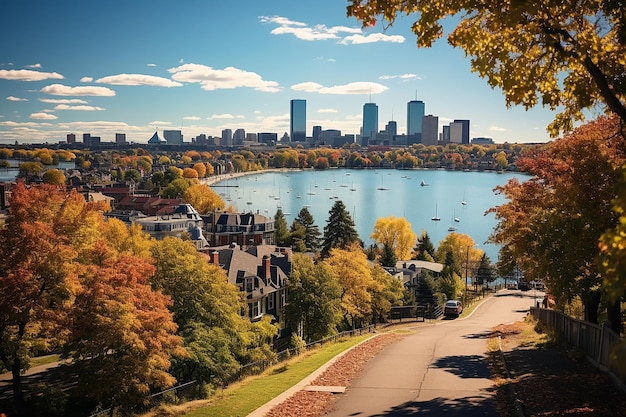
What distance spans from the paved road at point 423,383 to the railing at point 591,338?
3074mm

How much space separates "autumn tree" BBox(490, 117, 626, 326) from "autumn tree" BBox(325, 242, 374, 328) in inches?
1049

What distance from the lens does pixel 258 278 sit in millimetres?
50406

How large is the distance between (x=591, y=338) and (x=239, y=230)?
71.5 metres

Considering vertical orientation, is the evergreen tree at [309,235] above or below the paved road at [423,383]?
below

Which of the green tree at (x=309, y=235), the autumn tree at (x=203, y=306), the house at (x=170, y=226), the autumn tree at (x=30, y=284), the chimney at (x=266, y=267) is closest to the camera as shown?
the autumn tree at (x=30, y=284)

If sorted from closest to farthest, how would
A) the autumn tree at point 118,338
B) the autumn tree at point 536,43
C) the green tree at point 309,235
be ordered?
the autumn tree at point 536,43 < the autumn tree at point 118,338 < the green tree at point 309,235

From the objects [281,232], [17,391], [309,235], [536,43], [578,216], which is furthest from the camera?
[309,235]

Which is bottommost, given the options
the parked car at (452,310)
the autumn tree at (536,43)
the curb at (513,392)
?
the parked car at (452,310)

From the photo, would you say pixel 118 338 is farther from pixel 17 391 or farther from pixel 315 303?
pixel 315 303

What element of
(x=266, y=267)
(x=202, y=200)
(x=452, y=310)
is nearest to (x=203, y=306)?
(x=266, y=267)

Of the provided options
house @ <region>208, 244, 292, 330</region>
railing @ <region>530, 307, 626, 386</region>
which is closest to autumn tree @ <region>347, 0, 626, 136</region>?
railing @ <region>530, 307, 626, 386</region>

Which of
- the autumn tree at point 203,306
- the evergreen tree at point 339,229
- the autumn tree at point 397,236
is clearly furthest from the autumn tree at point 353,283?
the autumn tree at point 397,236

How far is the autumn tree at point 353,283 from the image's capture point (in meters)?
49.4

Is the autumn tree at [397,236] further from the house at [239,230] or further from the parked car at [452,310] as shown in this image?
the parked car at [452,310]
